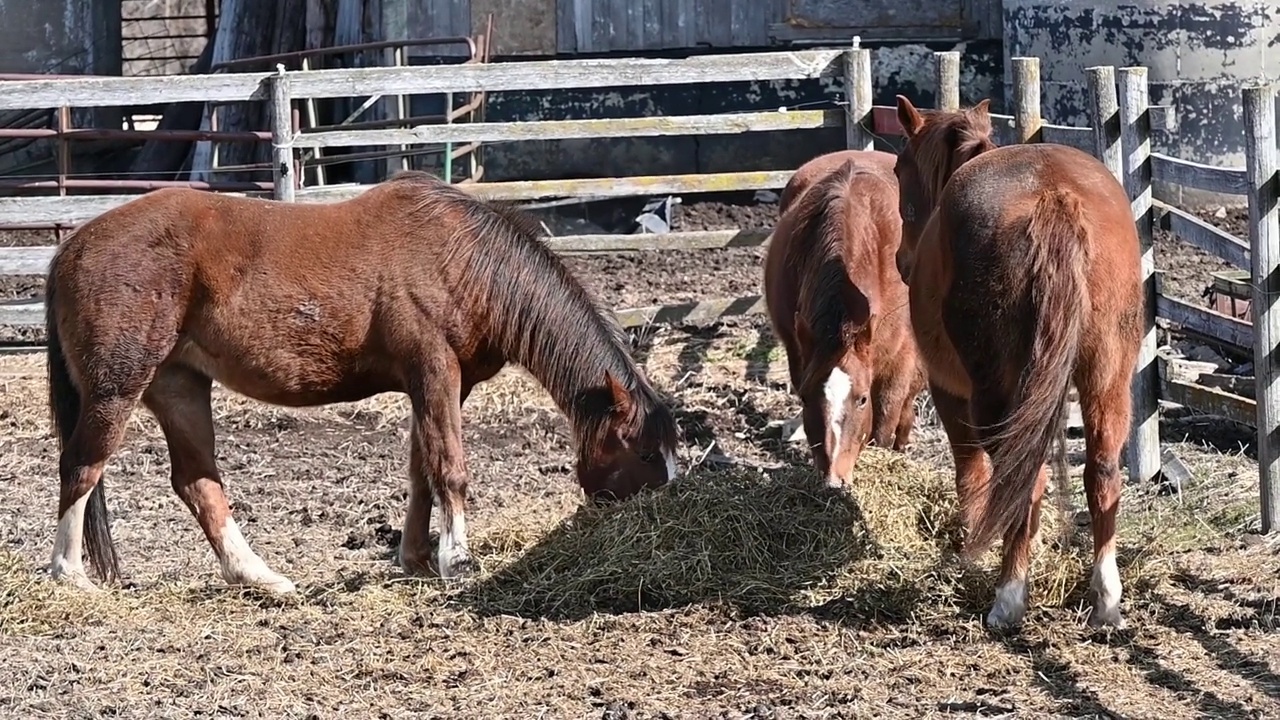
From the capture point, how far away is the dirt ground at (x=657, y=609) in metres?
4.38

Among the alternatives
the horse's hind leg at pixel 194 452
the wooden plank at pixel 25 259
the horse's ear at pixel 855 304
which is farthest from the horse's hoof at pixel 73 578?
the wooden plank at pixel 25 259

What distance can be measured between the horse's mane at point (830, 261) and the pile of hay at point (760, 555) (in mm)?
594

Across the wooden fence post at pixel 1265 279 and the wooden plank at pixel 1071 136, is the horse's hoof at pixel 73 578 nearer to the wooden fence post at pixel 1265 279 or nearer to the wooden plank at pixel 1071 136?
the wooden fence post at pixel 1265 279

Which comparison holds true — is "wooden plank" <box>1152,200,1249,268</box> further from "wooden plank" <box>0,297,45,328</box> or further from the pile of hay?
"wooden plank" <box>0,297,45,328</box>

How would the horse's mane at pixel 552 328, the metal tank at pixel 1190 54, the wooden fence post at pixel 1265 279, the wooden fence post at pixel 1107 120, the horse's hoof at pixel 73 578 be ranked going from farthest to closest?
the metal tank at pixel 1190 54, the wooden fence post at pixel 1107 120, the horse's mane at pixel 552 328, the wooden fence post at pixel 1265 279, the horse's hoof at pixel 73 578

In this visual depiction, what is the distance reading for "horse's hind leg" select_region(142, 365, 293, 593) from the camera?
5762 mm

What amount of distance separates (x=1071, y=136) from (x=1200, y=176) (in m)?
1.13

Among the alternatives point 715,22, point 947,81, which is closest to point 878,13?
point 715,22

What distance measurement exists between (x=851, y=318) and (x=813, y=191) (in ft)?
3.65

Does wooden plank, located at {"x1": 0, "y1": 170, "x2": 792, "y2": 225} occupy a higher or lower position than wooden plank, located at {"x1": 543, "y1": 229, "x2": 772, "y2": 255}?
higher

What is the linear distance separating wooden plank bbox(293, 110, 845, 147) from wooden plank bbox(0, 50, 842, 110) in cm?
24

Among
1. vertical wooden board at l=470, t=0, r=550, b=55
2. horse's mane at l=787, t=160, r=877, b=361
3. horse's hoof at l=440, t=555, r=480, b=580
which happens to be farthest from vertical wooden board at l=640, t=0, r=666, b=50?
horse's hoof at l=440, t=555, r=480, b=580

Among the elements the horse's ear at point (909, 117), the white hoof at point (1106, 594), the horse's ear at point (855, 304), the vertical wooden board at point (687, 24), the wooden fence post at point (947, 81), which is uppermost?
the vertical wooden board at point (687, 24)

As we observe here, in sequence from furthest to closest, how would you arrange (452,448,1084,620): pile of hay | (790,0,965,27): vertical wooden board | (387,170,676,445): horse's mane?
1. (790,0,965,27): vertical wooden board
2. (387,170,676,445): horse's mane
3. (452,448,1084,620): pile of hay
